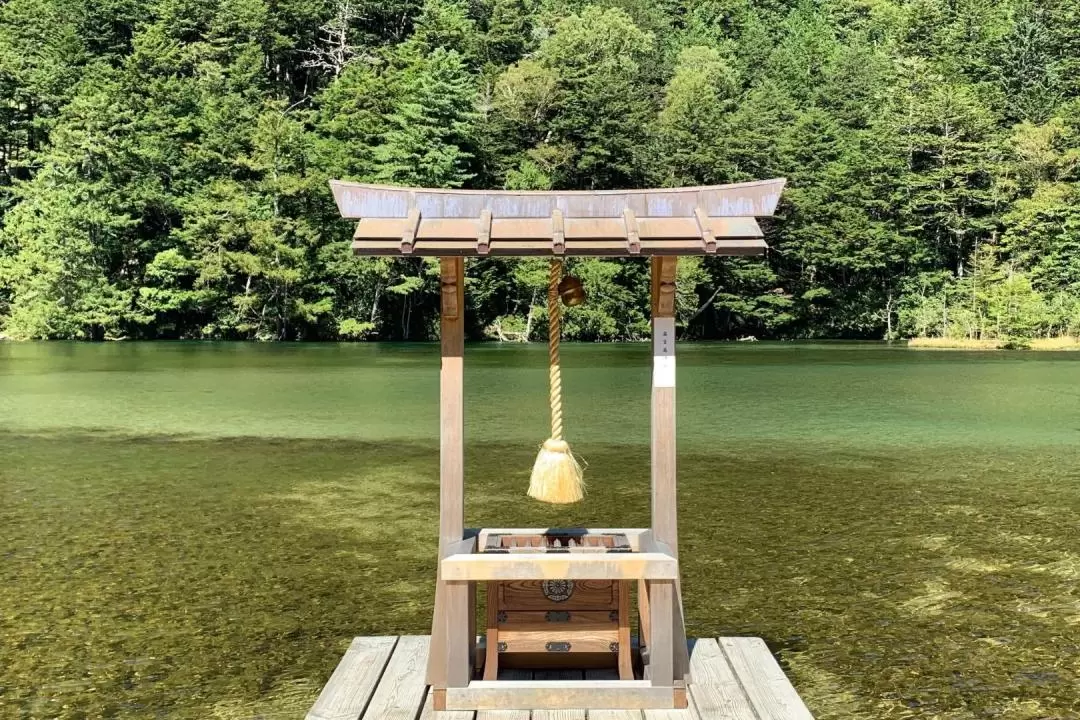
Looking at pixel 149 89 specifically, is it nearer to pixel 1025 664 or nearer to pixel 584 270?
pixel 584 270

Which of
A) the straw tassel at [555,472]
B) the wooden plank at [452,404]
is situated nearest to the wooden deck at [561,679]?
the wooden plank at [452,404]

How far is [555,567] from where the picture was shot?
4758 millimetres

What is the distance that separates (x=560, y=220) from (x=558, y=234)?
0.17 m

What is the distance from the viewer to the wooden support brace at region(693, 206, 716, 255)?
468cm

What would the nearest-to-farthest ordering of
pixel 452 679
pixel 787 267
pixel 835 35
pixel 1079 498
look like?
pixel 452 679 < pixel 1079 498 < pixel 787 267 < pixel 835 35

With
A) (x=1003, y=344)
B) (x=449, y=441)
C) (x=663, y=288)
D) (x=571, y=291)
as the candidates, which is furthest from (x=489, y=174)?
(x=449, y=441)

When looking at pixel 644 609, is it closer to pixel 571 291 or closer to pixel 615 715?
pixel 615 715

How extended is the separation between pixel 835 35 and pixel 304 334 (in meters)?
54.1

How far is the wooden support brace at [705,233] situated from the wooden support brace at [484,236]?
955 millimetres

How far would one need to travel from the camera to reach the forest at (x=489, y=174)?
5116 centimetres

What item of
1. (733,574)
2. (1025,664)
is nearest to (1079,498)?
(733,574)

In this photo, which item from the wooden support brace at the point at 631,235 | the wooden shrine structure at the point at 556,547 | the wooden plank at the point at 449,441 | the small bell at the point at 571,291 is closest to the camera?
the wooden support brace at the point at 631,235

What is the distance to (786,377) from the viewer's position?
29.3m

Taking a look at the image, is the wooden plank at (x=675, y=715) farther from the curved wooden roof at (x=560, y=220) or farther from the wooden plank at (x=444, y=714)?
the curved wooden roof at (x=560, y=220)
